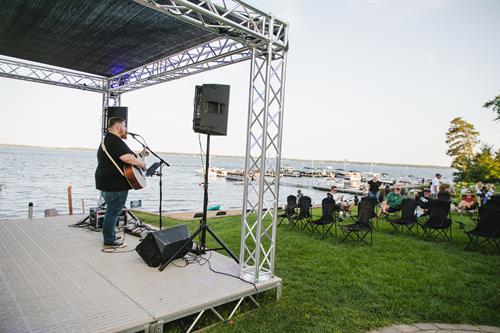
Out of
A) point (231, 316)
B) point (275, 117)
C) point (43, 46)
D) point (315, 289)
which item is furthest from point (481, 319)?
point (43, 46)

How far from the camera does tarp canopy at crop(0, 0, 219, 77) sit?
419 centimetres

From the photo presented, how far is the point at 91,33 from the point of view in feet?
16.7

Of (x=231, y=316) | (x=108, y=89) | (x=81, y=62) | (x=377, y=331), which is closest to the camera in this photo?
(x=377, y=331)

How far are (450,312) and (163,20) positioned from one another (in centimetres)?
538

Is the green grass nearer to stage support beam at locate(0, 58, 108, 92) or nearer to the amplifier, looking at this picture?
the amplifier

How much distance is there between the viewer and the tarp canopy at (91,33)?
4191mm

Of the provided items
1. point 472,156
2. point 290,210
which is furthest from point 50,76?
point 472,156

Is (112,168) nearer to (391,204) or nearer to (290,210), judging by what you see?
(290,210)

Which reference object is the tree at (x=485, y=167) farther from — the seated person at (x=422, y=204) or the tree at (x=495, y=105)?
the seated person at (x=422, y=204)

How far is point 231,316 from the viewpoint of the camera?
A: 3.11 metres

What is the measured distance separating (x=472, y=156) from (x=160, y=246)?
36.7 meters

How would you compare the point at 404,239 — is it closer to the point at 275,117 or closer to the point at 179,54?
the point at 275,117

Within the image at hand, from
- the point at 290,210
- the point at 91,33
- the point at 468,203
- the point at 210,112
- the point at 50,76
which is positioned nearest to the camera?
the point at 210,112

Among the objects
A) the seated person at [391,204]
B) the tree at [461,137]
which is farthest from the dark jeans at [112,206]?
the tree at [461,137]
